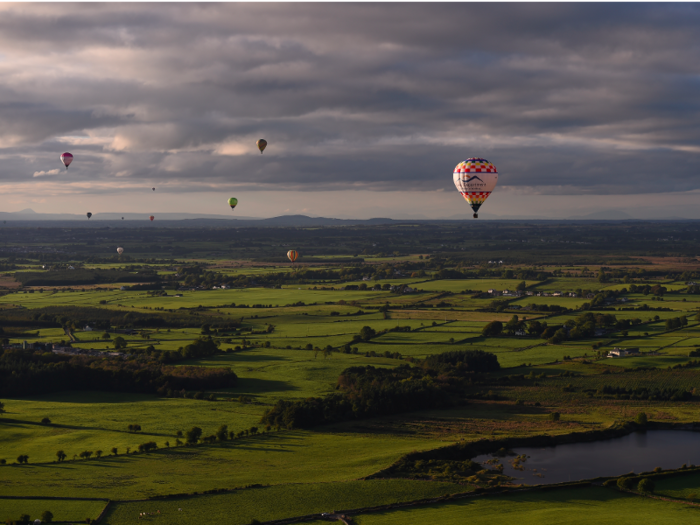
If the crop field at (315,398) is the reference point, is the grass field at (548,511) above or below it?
below

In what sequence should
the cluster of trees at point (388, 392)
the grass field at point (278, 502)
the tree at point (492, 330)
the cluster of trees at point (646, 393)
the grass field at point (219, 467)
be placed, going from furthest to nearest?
the tree at point (492, 330)
the cluster of trees at point (646, 393)
the cluster of trees at point (388, 392)
the grass field at point (219, 467)
the grass field at point (278, 502)

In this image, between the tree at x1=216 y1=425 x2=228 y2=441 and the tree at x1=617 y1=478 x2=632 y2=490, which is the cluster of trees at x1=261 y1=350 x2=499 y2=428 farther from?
the tree at x1=617 y1=478 x2=632 y2=490

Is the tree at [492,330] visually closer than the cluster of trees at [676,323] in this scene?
Yes

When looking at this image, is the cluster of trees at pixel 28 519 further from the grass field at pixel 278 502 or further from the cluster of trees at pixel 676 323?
the cluster of trees at pixel 676 323

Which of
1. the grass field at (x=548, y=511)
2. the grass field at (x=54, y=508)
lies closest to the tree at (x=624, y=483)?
the grass field at (x=548, y=511)

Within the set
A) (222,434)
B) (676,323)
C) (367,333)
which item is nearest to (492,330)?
(367,333)

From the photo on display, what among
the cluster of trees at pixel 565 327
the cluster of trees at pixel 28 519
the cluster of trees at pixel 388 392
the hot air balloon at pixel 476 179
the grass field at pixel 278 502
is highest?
the hot air balloon at pixel 476 179

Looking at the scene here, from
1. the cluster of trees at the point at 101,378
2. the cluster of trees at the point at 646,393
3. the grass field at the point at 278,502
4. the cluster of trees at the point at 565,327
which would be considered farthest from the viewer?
the cluster of trees at the point at 565,327
